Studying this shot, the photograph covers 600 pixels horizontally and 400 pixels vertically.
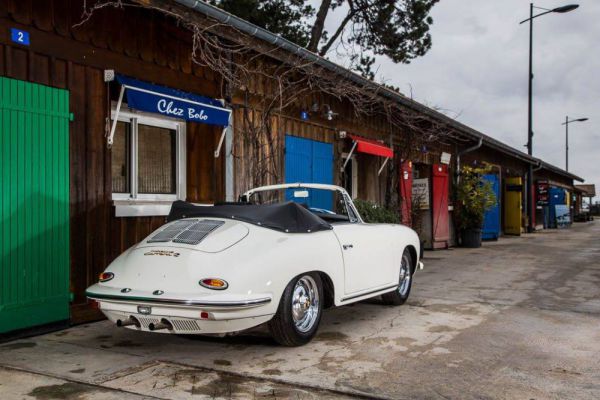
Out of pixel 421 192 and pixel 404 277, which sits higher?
pixel 421 192

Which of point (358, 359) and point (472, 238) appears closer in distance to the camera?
point (358, 359)

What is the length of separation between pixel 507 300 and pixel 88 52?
5565 mm

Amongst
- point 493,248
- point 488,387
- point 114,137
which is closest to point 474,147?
point 493,248

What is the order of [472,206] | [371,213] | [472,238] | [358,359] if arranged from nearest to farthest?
[358,359], [371,213], [472,206], [472,238]

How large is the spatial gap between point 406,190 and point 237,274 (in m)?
9.78

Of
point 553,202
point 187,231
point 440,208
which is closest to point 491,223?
point 440,208

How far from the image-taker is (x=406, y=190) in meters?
13.5

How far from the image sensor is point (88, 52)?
5.94 m

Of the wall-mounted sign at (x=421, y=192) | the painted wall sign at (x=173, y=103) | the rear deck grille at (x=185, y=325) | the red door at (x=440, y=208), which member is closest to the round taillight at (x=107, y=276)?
the rear deck grille at (x=185, y=325)

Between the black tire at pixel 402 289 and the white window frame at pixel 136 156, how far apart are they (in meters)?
2.82

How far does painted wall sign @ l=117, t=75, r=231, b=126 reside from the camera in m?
6.18

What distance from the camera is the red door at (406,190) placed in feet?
43.3

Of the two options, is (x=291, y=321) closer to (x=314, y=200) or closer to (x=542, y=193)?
(x=314, y=200)

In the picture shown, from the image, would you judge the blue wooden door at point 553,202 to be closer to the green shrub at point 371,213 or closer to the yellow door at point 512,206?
the yellow door at point 512,206
